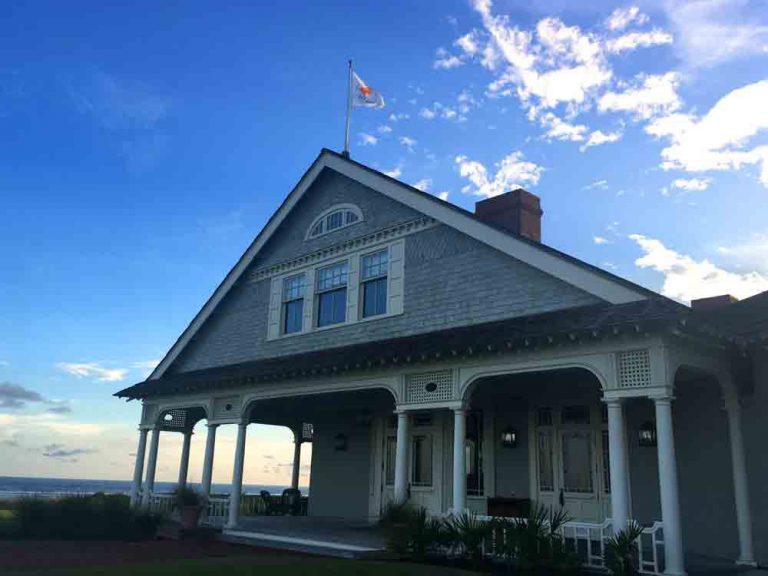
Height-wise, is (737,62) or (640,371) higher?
(737,62)

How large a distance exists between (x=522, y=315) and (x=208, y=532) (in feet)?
27.0

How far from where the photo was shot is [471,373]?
11758mm

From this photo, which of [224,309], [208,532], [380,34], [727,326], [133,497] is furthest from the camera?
[224,309]

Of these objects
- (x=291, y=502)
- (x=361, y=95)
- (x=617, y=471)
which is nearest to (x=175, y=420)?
(x=291, y=502)

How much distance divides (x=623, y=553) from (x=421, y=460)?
285 inches

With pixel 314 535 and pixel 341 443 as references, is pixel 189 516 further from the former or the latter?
pixel 341 443

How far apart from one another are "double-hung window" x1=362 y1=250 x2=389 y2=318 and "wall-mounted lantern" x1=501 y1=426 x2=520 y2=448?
354 centimetres

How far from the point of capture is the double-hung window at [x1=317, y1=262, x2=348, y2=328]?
16.2 m

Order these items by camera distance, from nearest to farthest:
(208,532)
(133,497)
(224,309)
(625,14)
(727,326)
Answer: (727,326) → (625,14) → (208,532) → (133,497) → (224,309)

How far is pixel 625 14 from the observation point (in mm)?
11766

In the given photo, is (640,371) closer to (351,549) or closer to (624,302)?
(624,302)

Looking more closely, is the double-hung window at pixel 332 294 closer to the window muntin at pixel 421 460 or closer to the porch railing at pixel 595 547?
the window muntin at pixel 421 460

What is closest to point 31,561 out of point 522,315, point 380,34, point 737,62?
point 522,315

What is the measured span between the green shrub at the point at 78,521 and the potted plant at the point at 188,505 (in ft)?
2.11
